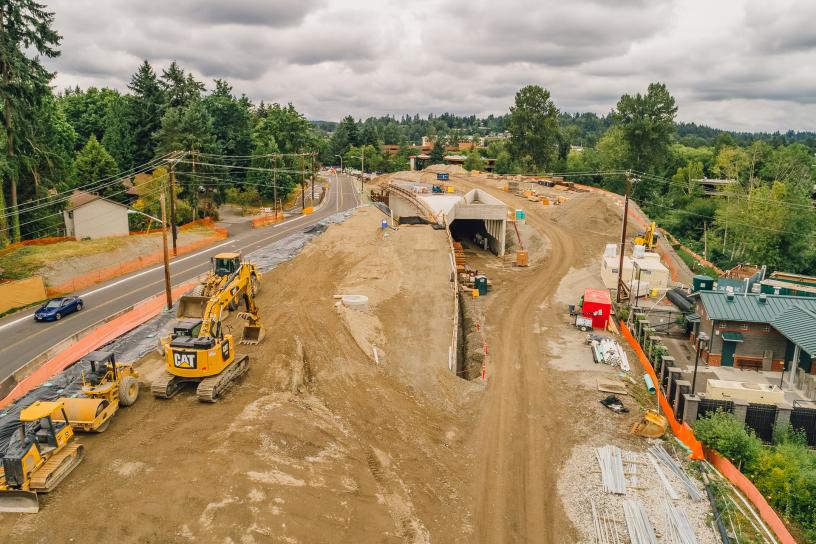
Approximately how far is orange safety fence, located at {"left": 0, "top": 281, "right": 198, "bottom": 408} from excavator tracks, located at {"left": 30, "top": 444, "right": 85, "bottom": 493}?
30.5 ft

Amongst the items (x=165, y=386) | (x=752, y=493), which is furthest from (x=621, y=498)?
(x=165, y=386)

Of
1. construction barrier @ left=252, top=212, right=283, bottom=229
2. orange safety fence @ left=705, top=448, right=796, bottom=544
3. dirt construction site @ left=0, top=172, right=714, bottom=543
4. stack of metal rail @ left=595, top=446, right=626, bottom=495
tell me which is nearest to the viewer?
dirt construction site @ left=0, top=172, right=714, bottom=543

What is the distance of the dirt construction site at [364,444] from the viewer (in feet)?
52.1

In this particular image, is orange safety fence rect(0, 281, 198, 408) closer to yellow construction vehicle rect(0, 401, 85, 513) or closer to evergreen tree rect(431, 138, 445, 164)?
yellow construction vehicle rect(0, 401, 85, 513)

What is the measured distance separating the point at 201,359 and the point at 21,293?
27262 millimetres

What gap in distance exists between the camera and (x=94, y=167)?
66000 mm

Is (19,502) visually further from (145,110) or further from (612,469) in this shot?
(145,110)

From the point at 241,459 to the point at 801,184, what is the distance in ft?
268

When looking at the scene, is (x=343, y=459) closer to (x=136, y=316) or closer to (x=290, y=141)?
(x=136, y=316)

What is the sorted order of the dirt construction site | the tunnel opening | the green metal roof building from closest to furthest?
the dirt construction site, the green metal roof building, the tunnel opening

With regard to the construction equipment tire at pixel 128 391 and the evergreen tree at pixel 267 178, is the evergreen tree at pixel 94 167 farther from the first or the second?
the construction equipment tire at pixel 128 391

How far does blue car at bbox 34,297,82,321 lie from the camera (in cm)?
3675

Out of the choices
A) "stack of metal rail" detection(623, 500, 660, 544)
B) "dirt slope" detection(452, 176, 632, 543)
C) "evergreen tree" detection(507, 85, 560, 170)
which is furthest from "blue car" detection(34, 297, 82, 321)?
"evergreen tree" detection(507, 85, 560, 170)

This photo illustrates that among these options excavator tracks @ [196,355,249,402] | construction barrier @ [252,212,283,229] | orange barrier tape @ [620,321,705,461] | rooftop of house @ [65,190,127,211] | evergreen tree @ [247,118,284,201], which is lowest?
orange barrier tape @ [620,321,705,461]
